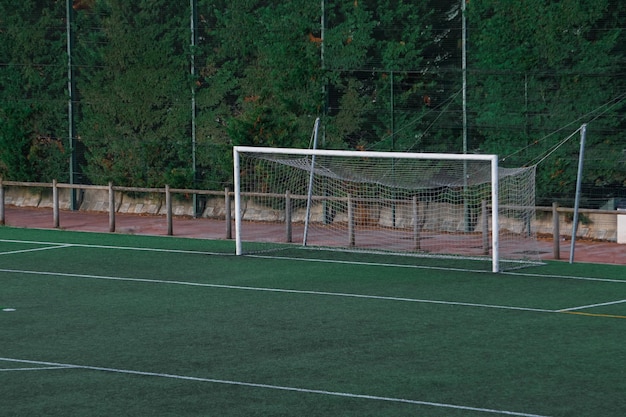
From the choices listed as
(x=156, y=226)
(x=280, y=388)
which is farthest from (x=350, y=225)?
(x=280, y=388)

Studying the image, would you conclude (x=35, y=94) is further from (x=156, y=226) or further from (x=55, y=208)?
(x=156, y=226)

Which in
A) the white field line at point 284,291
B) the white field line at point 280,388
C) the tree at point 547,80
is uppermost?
the tree at point 547,80

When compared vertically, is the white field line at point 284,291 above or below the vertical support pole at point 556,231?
below

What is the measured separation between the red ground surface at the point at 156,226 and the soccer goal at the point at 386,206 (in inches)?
27.2

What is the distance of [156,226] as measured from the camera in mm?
26766

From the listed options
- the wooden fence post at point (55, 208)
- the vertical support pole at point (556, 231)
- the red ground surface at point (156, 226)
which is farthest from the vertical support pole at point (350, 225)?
the wooden fence post at point (55, 208)

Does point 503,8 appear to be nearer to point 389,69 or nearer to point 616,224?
point 389,69

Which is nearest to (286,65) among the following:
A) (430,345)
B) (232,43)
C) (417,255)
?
(232,43)

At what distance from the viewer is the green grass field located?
11070mm

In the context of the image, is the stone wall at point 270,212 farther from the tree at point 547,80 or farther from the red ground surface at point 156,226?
the tree at point 547,80

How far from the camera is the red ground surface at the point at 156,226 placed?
71.7 feet

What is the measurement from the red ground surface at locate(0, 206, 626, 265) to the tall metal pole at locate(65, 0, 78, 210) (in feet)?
2.80

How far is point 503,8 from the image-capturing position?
80.7ft

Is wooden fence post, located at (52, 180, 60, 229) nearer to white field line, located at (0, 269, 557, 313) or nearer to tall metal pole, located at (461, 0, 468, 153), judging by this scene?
white field line, located at (0, 269, 557, 313)
